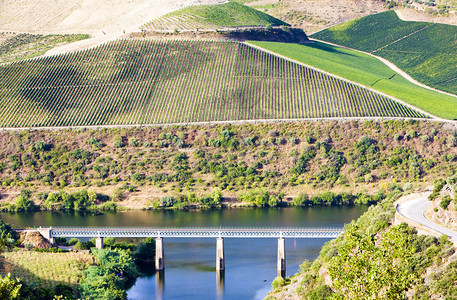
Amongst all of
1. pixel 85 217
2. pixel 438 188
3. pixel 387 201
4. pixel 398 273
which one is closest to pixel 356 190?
pixel 85 217

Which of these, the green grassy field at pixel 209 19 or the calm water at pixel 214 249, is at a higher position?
the green grassy field at pixel 209 19

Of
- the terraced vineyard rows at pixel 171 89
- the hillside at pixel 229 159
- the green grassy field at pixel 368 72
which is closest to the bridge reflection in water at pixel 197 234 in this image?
the hillside at pixel 229 159

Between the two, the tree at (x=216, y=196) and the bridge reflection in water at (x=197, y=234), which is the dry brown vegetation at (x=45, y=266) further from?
the tree at (x=216, y=196)

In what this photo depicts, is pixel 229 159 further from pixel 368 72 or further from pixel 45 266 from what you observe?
pixel 45 266

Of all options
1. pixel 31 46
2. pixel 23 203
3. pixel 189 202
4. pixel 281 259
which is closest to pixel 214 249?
pixel 281 259

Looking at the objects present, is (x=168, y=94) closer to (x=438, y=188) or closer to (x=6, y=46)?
(x=6, y=46)
